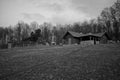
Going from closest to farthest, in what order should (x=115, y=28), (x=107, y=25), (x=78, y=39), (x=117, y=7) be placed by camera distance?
(x=78, y=39) → (x=117, y=7) → (x=115, y=28) → (x=107, y=25)

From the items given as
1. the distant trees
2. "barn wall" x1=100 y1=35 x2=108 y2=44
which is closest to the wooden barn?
"barn wall" x1=100 y1=35 x2=108 y2=44

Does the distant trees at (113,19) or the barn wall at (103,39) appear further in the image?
the distant trees at (113,19)

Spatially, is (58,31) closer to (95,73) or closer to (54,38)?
(54,38)

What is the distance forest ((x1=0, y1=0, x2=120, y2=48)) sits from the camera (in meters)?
41.1

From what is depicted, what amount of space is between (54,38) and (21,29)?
24.7 meters

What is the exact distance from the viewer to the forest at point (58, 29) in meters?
41.1

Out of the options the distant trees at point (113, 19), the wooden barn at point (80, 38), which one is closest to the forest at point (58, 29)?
the distant trees at point (113, 19)

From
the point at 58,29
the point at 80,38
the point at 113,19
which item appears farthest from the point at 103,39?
the point at 58,29

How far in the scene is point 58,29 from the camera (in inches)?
2822

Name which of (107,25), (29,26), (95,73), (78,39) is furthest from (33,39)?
(95,73)

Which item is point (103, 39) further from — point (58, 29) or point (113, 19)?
point (58, 29)

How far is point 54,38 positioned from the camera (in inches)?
2697

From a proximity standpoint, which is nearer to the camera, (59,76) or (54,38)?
(59,76)

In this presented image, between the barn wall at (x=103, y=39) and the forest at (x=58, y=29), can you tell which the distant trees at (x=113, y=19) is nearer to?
the forest at (x=58, y=29)
